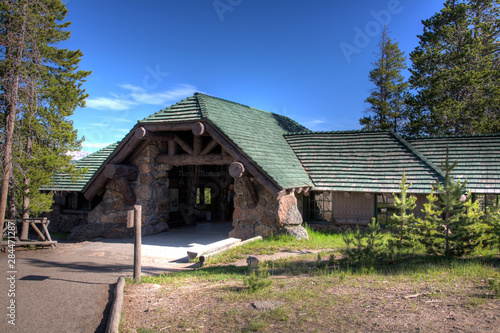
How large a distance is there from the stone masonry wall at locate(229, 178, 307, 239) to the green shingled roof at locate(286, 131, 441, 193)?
2.03 metres

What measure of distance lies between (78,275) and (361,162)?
10958mm

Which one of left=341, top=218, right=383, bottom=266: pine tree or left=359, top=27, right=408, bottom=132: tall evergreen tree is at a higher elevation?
left=359, top=27, right=408, bottom=132: tall evergreen tree

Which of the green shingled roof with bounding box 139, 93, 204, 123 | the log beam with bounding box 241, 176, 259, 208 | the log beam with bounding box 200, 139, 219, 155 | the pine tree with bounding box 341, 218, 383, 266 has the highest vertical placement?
the green shingled roof with bounding box 139, 93, 204, 123

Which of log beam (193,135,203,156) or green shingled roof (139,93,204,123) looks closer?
green shingled roof (139,93,204,123)

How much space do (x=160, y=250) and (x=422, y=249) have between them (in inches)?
304

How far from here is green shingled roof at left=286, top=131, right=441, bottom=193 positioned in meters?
13.0

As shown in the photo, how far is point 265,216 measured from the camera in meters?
12.2

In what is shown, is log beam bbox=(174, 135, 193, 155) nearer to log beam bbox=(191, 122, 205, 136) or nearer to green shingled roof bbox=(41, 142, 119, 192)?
log beam bbox=(191, 122, 205, 136)

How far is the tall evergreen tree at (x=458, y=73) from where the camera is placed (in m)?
21.3

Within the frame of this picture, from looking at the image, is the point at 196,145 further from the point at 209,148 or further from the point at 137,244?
the point at 137,244

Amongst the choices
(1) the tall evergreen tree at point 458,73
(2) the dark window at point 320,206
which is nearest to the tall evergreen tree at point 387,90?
(1) the tall evergreen tree at point 458,73

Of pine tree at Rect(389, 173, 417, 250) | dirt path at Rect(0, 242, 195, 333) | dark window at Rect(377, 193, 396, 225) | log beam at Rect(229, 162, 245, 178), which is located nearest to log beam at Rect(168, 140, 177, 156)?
log beam at Rect(229, 162, 245, 178)

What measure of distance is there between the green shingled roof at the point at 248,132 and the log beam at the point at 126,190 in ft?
7.97

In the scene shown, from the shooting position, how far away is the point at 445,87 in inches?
873
